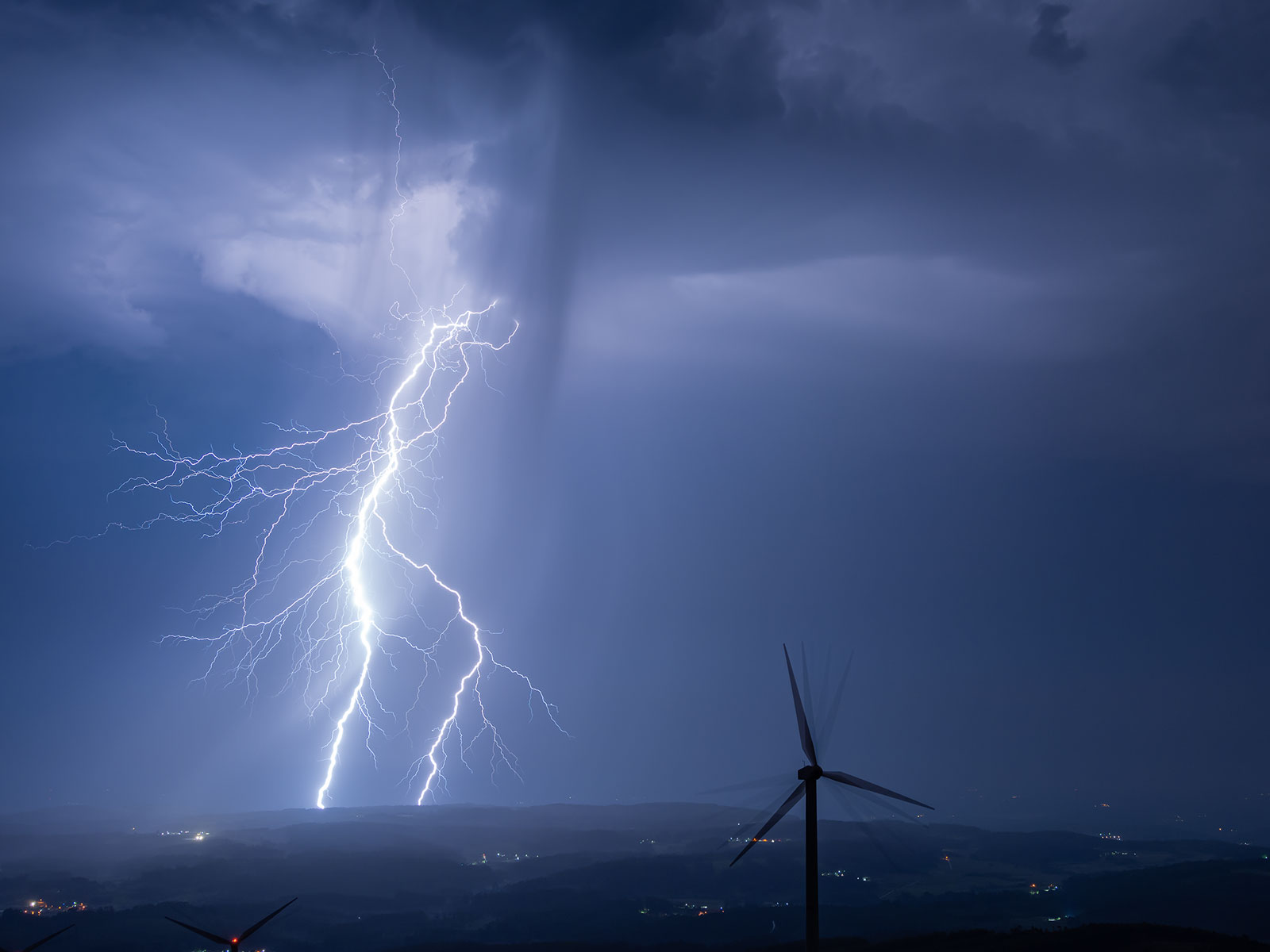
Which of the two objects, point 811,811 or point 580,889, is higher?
point 811,811

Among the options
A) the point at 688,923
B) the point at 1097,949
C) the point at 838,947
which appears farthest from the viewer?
the point at 688,923

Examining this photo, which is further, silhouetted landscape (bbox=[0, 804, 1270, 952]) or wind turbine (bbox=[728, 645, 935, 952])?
silhouetted landscape (bbox=[0, 804, 1270, 952])

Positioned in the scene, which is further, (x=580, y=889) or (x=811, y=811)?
(x=580, y=889)

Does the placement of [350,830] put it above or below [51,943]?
above

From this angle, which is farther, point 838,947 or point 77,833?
point 77,833

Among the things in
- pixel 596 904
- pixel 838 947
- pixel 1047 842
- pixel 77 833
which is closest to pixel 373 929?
pixel 596 904

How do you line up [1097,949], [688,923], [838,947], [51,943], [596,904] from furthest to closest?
1. [596,904]
2. [688,923]
3. [51,943]
4. [838,947]
5. [1097,949]

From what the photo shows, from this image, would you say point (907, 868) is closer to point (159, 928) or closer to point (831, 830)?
point (831, 830)

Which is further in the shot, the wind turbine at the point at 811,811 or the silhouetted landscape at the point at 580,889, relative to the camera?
the silhouetted landscape at the point at 580,889
